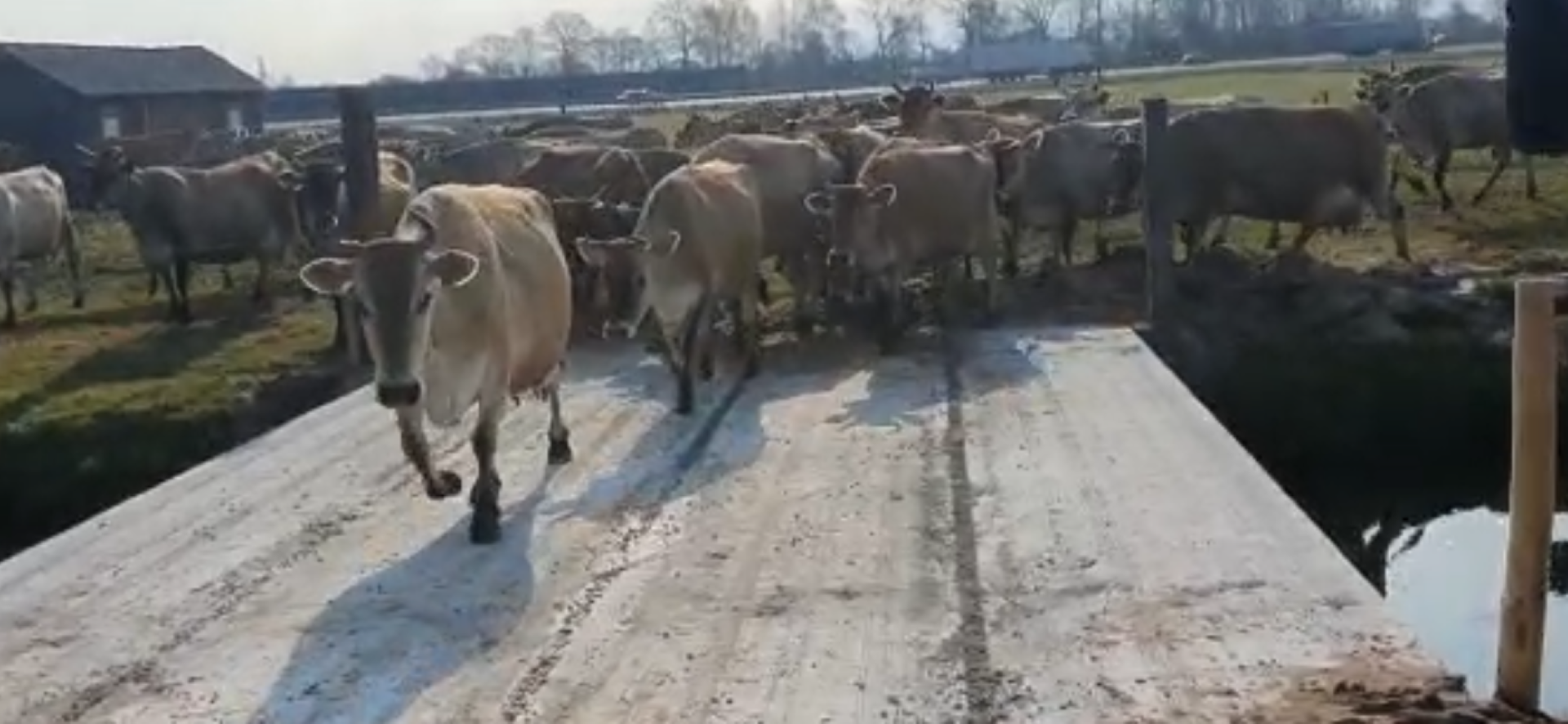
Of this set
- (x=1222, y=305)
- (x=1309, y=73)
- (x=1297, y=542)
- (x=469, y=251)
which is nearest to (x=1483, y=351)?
(x=1222, y=305)

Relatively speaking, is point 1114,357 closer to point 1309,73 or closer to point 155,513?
point 155,513

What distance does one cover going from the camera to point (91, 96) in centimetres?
5556

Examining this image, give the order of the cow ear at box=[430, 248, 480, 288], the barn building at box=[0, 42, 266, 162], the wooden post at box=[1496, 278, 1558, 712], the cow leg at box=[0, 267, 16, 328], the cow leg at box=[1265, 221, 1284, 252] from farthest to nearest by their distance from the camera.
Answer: the barn building at box=[0, 42, 266, 162], the cow leg at box=[0, 267, 16, 328], the cow leg at box=[1265, 221, 1284, 252], the cow ear at box=[430, 248, 480, 288], the wooden post at box=[1496, 278, 1558, 712]

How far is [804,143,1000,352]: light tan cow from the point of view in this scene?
16.5 m

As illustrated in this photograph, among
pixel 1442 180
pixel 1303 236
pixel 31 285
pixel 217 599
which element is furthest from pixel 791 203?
pixel 31 285

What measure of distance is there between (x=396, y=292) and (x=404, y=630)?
155 cm

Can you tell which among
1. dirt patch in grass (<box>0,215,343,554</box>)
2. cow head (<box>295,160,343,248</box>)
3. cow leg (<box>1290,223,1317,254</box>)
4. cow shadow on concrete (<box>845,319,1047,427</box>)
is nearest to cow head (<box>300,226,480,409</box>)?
cow shadow on concrete (<box>845,319,1047,427</box>)

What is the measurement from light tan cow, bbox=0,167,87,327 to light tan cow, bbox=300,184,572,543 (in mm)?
14273

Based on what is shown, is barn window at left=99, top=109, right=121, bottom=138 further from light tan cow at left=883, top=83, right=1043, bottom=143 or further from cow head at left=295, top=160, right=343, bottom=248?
light tan cow at left=883, top=83, right=1043, bottom=143

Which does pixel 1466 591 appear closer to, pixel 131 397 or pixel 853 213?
pixel 853 213

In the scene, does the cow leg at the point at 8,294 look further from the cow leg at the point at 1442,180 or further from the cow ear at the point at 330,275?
the cow leg at the point at 1442,180

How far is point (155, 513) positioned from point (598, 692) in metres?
4.51

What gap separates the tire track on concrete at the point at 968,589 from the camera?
7.06m

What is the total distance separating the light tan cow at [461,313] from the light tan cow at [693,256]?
1.74 m
